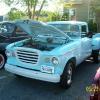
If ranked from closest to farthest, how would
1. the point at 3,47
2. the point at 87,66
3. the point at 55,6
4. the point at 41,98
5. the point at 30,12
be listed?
the point at 41,98 < the point at 3,47 < the point at 87,66 < the point at 30,12 < the point at 55,6

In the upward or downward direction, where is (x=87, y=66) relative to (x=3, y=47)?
downward

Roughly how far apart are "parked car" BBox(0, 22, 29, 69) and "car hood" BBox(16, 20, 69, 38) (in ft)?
2.67

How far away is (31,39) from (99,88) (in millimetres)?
4148

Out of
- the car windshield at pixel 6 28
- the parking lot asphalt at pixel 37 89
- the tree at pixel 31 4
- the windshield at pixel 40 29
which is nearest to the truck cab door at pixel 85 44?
the parking lot asphalt at pixel 37 89

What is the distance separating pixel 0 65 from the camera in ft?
27.0

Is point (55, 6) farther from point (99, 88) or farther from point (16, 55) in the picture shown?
point (99, 88)

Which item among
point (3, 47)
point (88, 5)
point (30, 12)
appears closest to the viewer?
point (3, 47)

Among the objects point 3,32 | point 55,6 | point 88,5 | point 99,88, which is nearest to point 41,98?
point 99,88

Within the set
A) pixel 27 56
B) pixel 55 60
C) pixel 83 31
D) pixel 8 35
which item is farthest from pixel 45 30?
pixel 8 35

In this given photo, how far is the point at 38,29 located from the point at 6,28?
8.60 ft

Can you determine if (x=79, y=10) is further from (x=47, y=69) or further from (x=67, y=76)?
(x=47, y=69)

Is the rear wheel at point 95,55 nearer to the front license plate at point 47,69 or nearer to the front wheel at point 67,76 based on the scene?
the front wheel at point 67,76

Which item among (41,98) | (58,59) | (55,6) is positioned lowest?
(41,98)

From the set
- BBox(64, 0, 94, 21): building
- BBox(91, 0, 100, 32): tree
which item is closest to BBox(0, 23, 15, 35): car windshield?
BBox(91, 0, 100, 32): tree
